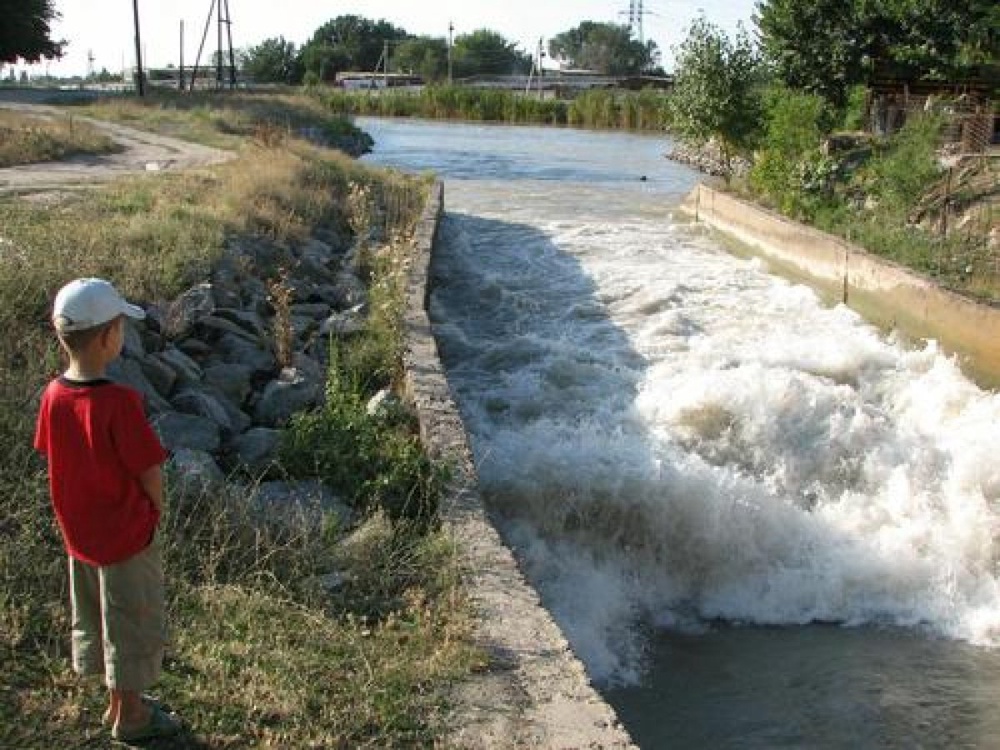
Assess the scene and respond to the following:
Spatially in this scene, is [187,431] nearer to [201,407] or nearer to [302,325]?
[201,407]

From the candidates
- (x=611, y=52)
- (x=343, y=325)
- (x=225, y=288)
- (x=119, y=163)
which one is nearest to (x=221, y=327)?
(x=225, y=288)

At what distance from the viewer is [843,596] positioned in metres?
7.42

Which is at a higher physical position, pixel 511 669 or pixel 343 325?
pixel 343 325

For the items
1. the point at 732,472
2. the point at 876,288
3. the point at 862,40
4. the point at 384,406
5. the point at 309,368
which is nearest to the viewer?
the point at 384,406

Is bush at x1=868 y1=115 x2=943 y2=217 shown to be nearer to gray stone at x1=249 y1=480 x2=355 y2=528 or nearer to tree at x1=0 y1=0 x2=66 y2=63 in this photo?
gray stone at x1=249 y1=480 x2=355 y2=528

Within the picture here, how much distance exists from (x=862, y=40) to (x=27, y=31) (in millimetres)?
37592

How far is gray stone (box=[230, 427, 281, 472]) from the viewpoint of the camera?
6520mm

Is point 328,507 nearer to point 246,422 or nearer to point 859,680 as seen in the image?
point 246,422

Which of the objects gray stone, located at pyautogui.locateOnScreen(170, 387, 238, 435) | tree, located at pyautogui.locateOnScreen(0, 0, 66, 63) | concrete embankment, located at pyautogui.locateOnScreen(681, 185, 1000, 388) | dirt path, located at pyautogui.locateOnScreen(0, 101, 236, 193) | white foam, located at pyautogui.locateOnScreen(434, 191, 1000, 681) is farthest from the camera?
tree, located at pyautogui.locateOnScreen(0, 0, 66, 63)

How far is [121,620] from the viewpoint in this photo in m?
3.71

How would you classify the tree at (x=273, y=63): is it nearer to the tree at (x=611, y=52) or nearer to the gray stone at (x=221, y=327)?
the tree at (x=611, y=52)

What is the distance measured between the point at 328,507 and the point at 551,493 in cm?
226

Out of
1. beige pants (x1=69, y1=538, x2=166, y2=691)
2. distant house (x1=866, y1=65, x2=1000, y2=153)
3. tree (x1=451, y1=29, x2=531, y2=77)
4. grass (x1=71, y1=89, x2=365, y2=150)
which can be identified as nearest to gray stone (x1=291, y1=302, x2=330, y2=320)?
beige pants (x1=69, y1=538, x2=166, y2=691)

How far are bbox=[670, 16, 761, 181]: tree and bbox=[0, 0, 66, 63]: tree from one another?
33030 millimetres
